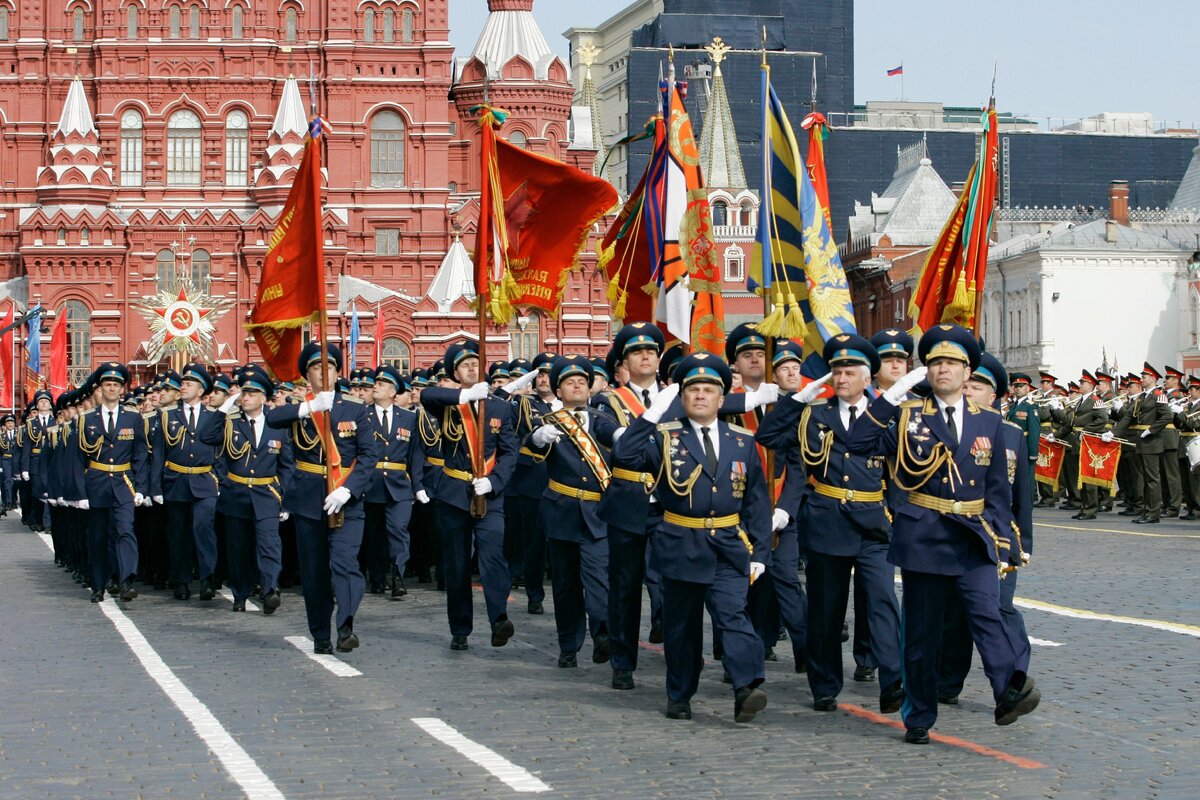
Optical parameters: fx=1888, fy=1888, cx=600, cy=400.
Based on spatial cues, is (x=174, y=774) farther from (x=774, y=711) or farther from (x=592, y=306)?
(x=592, y=306)

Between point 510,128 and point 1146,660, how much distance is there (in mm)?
61523

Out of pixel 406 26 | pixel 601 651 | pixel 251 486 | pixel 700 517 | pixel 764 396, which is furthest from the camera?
pixel 406 26

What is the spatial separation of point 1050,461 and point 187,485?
49.8 feet

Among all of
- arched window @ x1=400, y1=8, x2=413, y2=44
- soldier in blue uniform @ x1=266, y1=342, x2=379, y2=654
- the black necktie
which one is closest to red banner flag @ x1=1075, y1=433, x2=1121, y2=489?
soldier in blue uniform @ x1=266, y1=342, x2=379, y2=654

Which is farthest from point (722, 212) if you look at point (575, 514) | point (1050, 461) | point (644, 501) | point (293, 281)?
point (644, 501)

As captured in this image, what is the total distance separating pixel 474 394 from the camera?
1217 cm

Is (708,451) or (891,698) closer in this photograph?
(708,451)

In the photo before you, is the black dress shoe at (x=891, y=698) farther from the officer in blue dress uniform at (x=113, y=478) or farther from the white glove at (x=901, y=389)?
the officer in blue dress uniform at (x=113, y=478)

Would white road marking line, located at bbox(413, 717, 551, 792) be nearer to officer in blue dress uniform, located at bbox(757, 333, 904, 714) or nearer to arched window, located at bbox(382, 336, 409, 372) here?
officer in blue dress uniform, located at bbox(757, 333, 904, 714)

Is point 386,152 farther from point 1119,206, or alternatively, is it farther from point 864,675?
point 864,675

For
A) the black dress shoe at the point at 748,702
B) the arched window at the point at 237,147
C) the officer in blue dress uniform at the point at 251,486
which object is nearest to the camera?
the black dress shoe at the point at 748,702

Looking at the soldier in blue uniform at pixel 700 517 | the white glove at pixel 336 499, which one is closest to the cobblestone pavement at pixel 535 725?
the soldier in blue uniform at pixel 700 517

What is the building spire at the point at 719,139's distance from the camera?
10469 cm

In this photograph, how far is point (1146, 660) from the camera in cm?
1116
